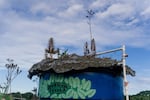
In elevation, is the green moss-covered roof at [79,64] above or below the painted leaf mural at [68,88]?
above

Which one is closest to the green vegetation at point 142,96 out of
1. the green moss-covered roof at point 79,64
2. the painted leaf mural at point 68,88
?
the green moss-covered roof at point 79,64

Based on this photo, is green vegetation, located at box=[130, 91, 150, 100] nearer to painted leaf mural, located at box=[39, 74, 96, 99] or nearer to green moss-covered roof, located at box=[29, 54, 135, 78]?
green moss-covered roof, located at box=[29, 54, 135, 78]

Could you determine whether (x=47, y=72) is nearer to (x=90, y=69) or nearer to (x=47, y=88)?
(x=47, y=88)

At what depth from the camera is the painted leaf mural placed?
1152cm

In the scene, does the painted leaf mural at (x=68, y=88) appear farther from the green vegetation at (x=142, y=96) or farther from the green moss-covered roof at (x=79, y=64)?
the green vegetation at (x=142, y=96)

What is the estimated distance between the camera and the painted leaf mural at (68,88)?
37.8 feet

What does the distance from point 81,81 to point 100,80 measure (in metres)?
0.67

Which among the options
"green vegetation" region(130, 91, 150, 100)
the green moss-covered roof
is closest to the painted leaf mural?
the green moss-covered roof

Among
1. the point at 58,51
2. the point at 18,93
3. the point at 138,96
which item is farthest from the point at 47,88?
the point at 18,93

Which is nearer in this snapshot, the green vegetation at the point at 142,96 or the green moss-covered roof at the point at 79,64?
the green moss-covered roof at the point at 79,64

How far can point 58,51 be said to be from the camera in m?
15.1

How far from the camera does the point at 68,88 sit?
11.7 metres

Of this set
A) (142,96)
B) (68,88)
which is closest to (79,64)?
(68,88)

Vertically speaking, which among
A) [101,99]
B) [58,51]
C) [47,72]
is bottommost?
[101,99]
